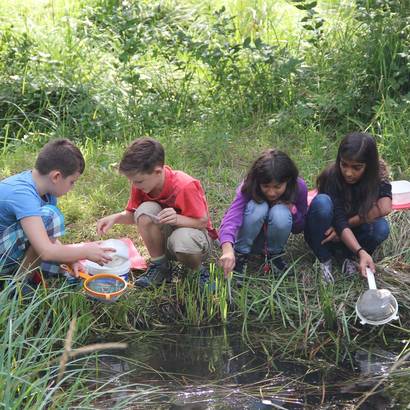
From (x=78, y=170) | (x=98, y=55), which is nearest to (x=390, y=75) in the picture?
(x=98, y=55)

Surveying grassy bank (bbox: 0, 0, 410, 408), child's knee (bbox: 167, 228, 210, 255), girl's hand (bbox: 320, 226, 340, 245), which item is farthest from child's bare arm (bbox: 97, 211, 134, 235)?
girl's hand (bbox: 320, 226, 340, 245)

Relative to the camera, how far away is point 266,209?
3.83m

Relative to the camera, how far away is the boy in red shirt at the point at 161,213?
12.1 feet

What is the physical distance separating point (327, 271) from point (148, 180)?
100 centimetres

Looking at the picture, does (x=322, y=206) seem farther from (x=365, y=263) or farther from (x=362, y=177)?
(x=365, y=263)

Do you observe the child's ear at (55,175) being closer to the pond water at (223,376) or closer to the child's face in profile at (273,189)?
the pond water at (223,376)

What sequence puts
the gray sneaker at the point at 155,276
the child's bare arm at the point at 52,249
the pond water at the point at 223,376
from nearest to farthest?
1. the pond water at the point at 223,376
2. the child's bare arm at the point at 52,249
3. the gray sneaker at the point at 155,276

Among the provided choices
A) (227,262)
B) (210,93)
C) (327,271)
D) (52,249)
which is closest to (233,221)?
(227,262)

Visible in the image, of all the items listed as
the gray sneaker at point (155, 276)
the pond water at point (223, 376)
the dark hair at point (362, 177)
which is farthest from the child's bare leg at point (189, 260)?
the dark hair at point (362, 177)

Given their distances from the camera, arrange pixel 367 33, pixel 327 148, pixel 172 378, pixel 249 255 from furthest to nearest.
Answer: pixel 367 33, pixel 327 148, pixel 249 255, pixel 172 378

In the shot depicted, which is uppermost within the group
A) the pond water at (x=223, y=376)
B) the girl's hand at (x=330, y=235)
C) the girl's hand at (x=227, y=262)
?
the girl's hand at (x=227, y=262)

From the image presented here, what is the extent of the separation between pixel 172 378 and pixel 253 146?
7.69ft

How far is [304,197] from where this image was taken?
3941 millimetres

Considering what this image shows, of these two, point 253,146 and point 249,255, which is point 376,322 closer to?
point 249,255
